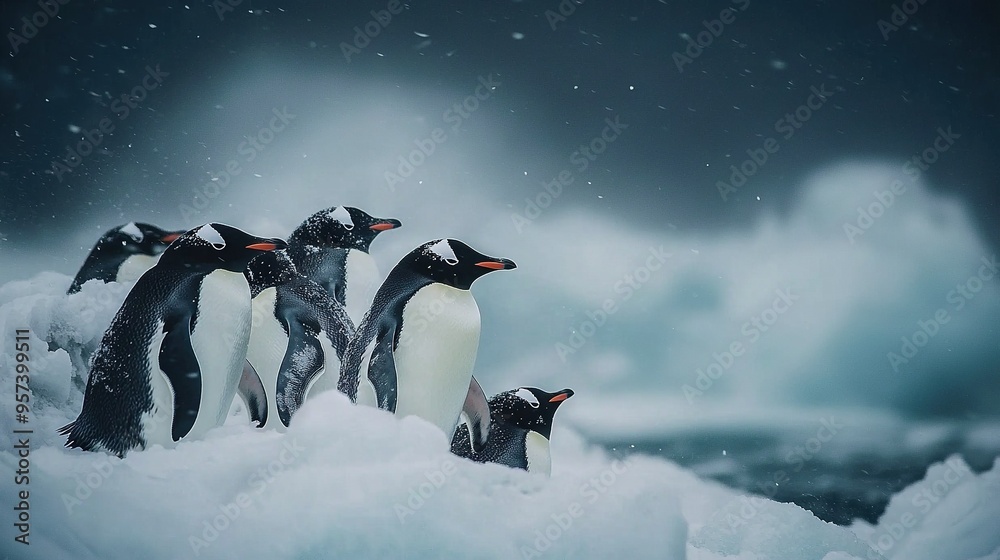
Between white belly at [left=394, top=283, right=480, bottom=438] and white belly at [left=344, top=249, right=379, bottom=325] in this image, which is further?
white belly at [left=344, top=249, right=379, bottom=325]

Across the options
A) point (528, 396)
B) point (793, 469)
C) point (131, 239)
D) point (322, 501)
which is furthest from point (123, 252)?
point (793, 469)

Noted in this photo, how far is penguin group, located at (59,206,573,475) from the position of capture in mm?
2201

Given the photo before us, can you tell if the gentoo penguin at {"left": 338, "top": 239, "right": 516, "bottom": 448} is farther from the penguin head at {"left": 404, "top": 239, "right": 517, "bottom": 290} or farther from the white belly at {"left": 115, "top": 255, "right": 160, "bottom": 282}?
the white belly at {"left": 115, "top": 255, "right": 160, "bottom": 282}

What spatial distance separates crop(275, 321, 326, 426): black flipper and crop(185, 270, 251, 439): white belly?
0.23 meters

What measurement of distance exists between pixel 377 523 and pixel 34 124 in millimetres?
1933

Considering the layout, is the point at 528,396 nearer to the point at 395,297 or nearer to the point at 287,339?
the point at 395,297

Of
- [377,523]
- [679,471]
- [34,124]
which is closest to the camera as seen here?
[377,523]

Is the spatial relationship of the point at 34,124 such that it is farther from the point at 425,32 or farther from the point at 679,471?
the point at 679,471

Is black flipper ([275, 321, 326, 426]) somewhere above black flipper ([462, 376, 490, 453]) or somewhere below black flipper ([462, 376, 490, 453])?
above

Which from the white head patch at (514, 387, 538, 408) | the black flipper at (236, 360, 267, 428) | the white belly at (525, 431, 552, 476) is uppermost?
the black flipper at (236, 360, 267, 428)

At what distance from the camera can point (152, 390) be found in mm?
2189

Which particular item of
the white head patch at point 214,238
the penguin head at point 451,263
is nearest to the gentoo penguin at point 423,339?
the penguin head at point 451,263

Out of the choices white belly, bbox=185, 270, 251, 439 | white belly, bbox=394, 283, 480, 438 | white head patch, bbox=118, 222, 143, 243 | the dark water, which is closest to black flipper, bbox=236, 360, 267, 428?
white belly, bbox=185, 270, 251, 439

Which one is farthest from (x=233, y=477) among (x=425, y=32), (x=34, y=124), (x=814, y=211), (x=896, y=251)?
(x=896, y=251)
